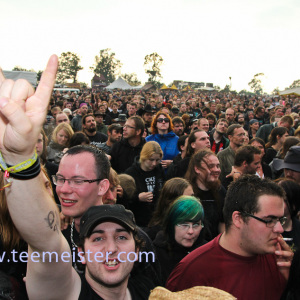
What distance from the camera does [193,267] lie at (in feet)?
6.38

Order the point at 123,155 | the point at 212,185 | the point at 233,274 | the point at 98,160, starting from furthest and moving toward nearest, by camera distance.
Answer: the point at 123,155 → the point at 212,185 → the point at 98,160 → the point at 233,274

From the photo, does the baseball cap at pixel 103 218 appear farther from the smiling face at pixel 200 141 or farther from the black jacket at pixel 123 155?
the black jacket at pixel 123 155

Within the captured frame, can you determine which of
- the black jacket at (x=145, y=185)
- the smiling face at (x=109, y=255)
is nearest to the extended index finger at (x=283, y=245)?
the smiling face at (x=109, y=255)

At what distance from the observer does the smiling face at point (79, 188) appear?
6.43 ft

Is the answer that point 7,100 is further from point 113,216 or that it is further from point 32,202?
point 113,216

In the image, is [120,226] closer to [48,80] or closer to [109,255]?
[109,255]

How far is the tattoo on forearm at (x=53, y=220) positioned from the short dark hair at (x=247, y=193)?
139cm

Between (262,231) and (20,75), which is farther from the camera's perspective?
(20,75)

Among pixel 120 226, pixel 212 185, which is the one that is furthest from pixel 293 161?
pixel 120 226

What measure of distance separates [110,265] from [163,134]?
4.50 m

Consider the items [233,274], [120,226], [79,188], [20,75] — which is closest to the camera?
[120,226]

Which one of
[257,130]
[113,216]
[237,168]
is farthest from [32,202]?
[257,130]

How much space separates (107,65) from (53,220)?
3999 inches

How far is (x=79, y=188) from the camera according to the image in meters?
1.98
